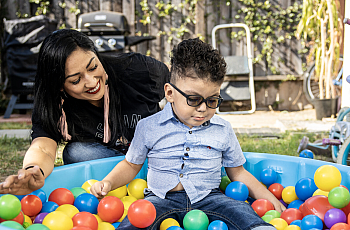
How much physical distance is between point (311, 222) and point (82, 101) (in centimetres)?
121

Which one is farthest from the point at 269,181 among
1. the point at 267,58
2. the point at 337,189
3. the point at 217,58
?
the point at 267,58

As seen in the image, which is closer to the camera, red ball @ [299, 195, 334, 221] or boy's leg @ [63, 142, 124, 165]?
red ball @ [299, 195, 334, 221]

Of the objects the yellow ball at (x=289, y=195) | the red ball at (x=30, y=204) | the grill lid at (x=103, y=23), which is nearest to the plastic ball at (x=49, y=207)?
the red ball at (x=30, y=204)

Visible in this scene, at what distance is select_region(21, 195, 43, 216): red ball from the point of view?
4.43 ft

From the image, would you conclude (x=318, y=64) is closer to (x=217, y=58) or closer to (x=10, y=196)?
(x=217, y=58)

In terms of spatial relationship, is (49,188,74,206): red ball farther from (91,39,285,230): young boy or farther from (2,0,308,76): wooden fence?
(2,0,308,76): wooden fence

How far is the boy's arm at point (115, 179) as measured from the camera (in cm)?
135

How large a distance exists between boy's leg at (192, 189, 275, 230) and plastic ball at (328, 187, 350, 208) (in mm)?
314

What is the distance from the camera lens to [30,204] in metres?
1.35

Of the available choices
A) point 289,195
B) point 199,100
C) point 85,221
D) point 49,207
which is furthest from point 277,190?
point 49,207

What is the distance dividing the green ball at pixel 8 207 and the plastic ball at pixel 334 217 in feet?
3.82

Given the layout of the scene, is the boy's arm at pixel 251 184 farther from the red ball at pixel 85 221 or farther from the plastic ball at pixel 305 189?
the red ball at pixel 85 221

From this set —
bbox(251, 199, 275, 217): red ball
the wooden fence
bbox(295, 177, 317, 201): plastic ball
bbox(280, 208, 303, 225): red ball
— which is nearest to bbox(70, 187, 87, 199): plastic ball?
bbox(251, 199, 275, 217): red ball

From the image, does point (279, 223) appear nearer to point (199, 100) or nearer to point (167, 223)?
point (167, 223)
